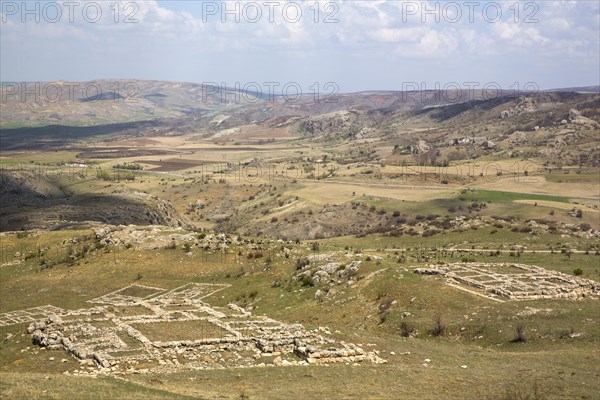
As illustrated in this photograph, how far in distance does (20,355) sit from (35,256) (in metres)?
30.6

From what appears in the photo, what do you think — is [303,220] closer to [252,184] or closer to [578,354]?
[252,184]

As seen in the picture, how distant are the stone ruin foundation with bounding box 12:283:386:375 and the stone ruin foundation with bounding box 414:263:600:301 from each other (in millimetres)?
12520

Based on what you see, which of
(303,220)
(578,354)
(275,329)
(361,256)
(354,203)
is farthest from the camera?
(354,203)

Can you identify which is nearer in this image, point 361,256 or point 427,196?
point 361,256

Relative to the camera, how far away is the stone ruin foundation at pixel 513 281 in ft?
122

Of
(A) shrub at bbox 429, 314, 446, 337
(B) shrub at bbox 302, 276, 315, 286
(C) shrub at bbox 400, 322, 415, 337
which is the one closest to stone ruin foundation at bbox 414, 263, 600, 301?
(A) shrub at bbox 429, 314, 446, 337

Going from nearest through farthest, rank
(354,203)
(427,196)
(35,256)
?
1. (35,256)
2. (354,203)
3. (427,196)

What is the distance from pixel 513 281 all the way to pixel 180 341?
910 inches

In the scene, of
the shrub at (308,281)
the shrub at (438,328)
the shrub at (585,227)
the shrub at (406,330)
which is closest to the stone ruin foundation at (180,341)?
the shrub at (406,330)

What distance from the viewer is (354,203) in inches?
3821

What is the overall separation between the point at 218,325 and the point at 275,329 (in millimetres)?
3553

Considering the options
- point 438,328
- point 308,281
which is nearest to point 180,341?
point 438,328

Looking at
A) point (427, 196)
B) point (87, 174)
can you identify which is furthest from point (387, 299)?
point (87, 174)

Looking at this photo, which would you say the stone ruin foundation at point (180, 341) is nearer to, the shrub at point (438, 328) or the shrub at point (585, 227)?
the shrub at point (438, 328)
